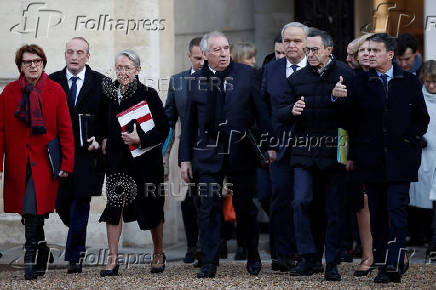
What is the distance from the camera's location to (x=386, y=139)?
34.0 ft

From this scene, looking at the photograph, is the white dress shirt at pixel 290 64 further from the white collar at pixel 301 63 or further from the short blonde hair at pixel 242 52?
the short blonde hair at pixel 242 52

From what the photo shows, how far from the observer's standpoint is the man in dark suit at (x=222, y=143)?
1084cm

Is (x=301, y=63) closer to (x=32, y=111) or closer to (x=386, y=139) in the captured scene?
(x=386, y=139)

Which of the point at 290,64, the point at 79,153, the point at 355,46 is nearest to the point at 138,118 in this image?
the point at 79,153

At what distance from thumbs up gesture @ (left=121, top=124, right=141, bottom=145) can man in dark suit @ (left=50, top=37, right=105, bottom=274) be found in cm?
54

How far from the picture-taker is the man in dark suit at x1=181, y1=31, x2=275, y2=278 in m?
10.8

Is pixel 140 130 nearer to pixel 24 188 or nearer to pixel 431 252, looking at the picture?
pixel 24 188

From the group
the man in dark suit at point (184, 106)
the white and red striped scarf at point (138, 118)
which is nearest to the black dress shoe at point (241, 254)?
the man in dark suit at point (184, 106)

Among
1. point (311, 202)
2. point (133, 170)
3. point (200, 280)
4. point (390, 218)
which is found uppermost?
point (133, 170)

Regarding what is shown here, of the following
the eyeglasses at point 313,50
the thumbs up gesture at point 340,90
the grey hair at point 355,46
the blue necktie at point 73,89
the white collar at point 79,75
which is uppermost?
the grey hair at point 355,46

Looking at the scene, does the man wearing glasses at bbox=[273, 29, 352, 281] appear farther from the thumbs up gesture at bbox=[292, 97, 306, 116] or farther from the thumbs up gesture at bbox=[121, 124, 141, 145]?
the thumbs up gesture at bbox=[121, 124, 141, 145]

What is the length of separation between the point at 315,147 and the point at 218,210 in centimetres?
98

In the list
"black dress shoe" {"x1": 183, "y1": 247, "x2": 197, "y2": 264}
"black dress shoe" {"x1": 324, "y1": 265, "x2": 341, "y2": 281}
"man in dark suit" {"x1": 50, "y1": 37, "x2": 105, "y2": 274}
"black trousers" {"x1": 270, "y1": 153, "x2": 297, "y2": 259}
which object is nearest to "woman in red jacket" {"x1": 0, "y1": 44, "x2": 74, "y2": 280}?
"man in dark suit" {"x1": 50, "y1": 37, "x2": 105, "y2": 274}

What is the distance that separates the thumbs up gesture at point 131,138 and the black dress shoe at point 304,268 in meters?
1.67
